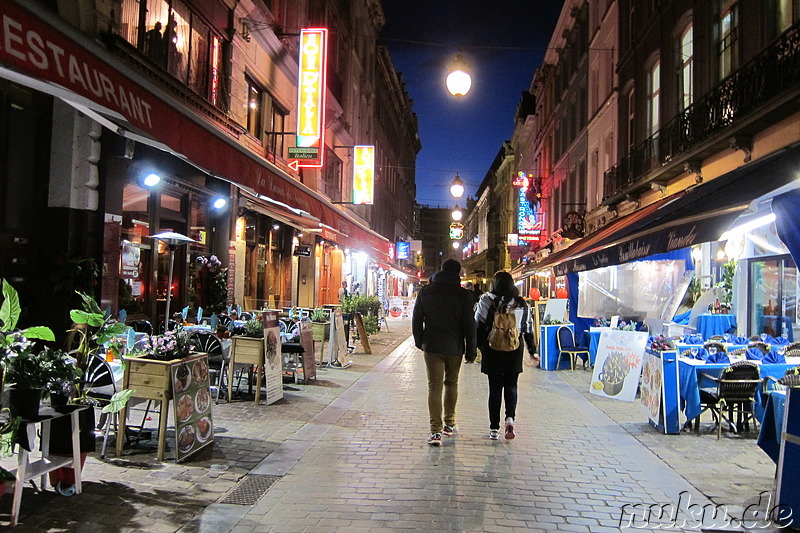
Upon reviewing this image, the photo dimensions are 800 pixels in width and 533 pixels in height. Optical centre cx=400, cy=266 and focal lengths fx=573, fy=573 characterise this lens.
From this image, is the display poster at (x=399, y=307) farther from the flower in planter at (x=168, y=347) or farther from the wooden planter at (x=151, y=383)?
the wooden planter at (x=151, y=383)

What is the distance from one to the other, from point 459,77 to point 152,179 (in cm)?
676

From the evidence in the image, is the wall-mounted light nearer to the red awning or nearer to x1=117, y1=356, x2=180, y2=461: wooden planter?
the red awning

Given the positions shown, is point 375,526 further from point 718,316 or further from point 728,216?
point 718,316

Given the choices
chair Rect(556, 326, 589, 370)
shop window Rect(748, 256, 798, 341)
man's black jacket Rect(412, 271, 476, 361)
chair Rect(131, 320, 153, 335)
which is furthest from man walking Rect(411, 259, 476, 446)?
shop window Rect(748, 256, 798, 341)

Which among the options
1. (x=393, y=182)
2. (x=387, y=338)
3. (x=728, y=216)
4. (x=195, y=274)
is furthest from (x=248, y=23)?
(x=393, y=182)

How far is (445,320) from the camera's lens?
21.3 ft

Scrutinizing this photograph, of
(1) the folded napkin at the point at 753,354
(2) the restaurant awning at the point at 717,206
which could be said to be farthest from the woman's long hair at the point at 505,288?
(1) the folded napkin at the point at 753,354

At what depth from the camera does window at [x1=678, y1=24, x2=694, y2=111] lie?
14773 mm

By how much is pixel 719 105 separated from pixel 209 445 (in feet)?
39.3

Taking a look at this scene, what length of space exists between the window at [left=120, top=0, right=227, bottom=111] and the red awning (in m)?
4.63

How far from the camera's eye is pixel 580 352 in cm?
1366

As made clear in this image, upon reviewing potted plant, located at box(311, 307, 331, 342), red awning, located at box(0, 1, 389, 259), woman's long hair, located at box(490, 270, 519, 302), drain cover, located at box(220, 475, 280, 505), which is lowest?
drain cover, located at box(220, 475, 280, 505)

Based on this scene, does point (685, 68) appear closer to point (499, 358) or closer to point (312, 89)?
point (312, 89)

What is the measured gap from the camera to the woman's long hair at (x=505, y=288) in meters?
6.92
